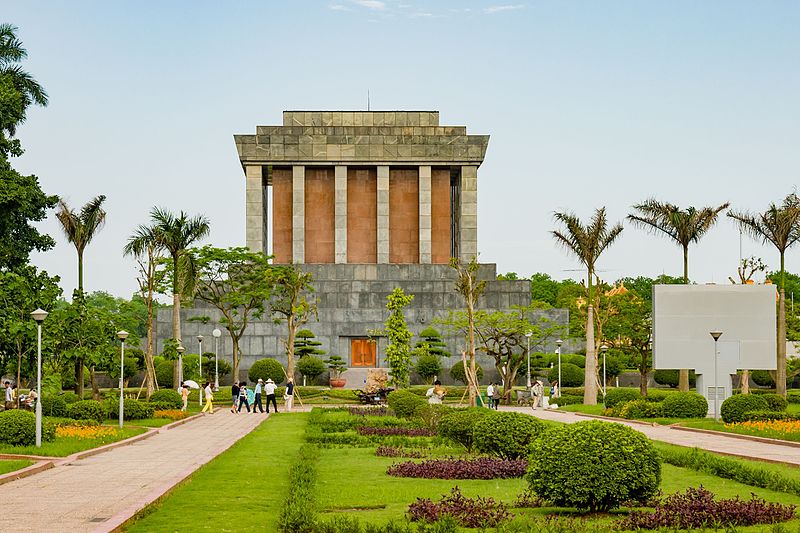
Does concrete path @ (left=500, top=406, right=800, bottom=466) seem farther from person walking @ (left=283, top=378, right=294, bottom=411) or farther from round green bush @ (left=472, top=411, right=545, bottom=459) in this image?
person walking @ (left=283, top=378, right=294, bottom=411)

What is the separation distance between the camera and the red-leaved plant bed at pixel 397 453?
69.4 feet

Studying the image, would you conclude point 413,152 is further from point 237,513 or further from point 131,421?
point 237,513

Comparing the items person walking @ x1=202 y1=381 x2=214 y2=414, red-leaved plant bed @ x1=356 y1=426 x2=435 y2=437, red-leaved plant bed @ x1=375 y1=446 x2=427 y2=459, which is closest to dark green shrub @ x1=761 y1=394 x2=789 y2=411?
red-leaved plant bed @ x1=356 y1=426 x2=435 y2=437

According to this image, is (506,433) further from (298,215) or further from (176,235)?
(298,215)

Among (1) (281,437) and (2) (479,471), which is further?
(1) (281,437)

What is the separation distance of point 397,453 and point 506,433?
135 inches

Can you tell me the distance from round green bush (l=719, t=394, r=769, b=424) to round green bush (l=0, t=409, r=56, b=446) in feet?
61.5

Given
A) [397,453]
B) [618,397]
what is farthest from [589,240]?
[397,453]

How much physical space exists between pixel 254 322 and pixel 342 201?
1111 cm

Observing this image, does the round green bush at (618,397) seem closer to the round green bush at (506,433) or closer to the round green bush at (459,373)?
the round green bush at (459,373)

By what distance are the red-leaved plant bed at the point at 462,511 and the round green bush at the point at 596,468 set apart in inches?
26.0

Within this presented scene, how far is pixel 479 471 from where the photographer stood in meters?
17.2

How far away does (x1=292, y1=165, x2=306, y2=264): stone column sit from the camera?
68312mm

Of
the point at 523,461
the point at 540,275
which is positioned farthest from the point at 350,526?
the point at 540,275
